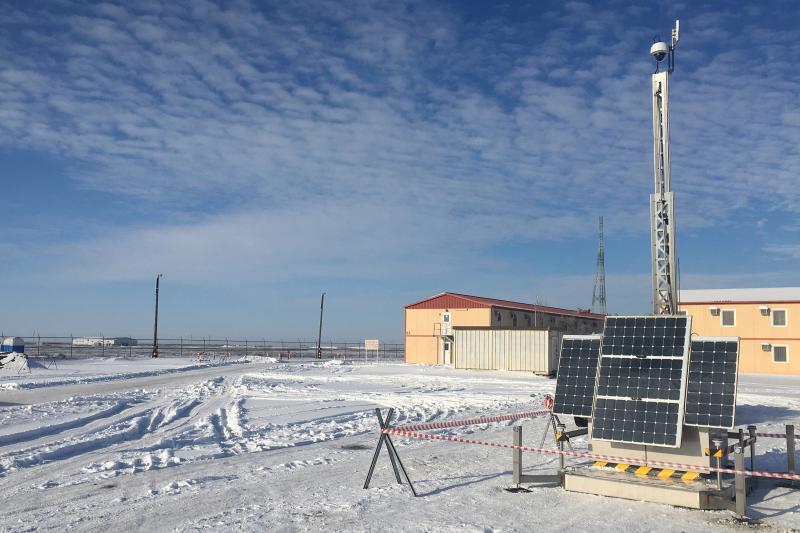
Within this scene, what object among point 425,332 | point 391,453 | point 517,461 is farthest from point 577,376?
point 425,332

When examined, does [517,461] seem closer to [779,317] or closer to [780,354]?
[779,317]

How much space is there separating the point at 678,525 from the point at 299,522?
17.3 feet

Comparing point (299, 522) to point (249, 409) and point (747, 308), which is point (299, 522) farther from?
point (747, 308)

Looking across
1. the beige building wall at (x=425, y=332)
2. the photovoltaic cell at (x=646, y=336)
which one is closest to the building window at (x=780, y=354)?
the beige building wall at (x=425, y=332)

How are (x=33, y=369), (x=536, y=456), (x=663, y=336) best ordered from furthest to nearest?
(x=33, y=369), (x=536, y=456), (x=663, y=336)

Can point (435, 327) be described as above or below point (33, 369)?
above

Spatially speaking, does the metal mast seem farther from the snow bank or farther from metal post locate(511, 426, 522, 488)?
the snow bank

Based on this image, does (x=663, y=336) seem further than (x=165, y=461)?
No

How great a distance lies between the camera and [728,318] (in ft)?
146

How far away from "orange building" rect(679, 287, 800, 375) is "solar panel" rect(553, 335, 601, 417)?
3354cm

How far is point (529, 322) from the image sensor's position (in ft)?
182

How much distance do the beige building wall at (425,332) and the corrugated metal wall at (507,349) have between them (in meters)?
6.47

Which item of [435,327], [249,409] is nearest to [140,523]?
[249,409]

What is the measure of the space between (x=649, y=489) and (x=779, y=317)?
1534 inches
